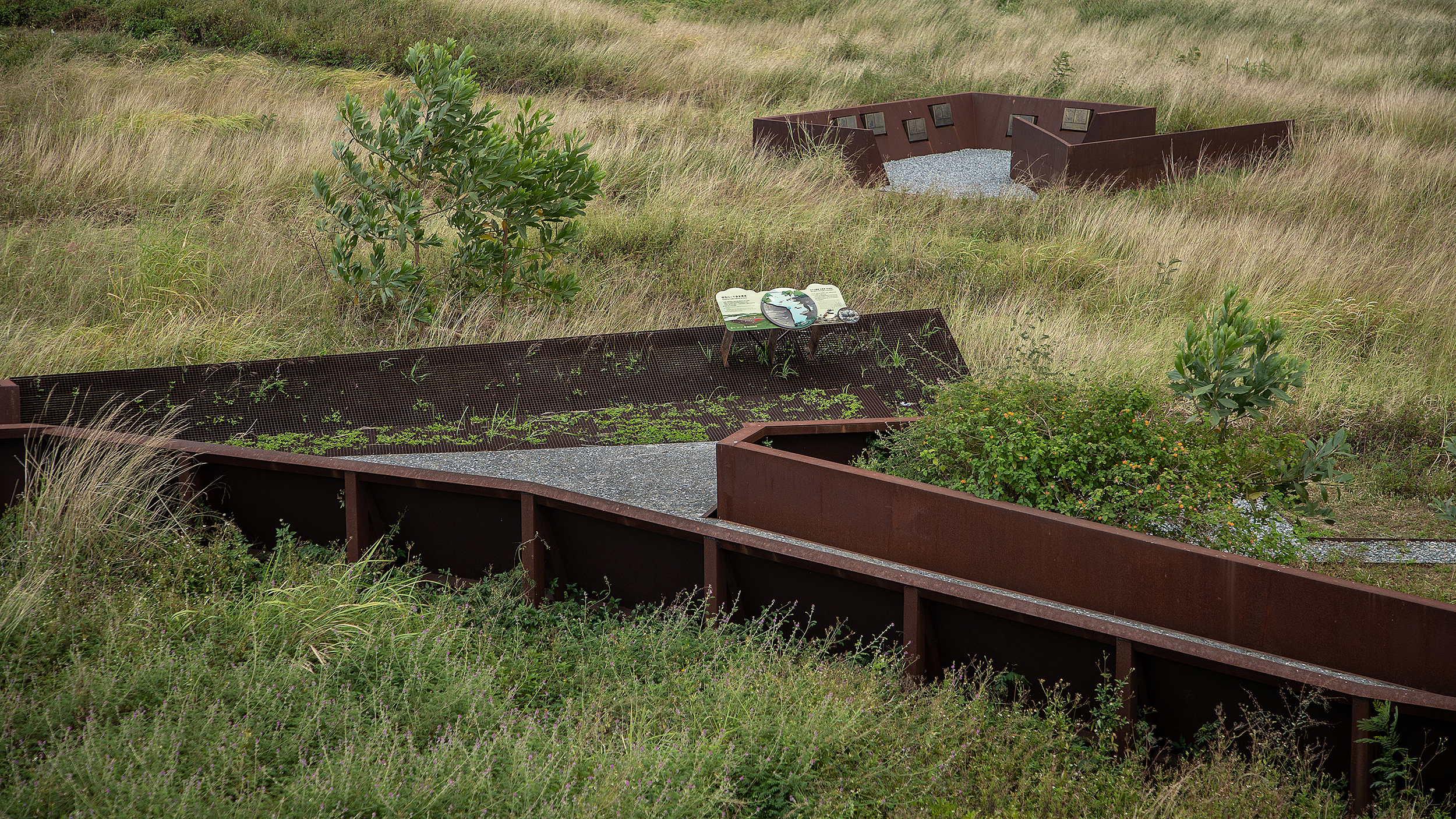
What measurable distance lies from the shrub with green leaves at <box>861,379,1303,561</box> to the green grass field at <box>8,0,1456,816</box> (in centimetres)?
96

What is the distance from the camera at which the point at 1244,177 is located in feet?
39.2

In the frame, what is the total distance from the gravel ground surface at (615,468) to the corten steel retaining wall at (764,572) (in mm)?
547

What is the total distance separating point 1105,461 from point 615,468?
258 cm

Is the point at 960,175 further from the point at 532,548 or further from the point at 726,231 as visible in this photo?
the point at 532,548

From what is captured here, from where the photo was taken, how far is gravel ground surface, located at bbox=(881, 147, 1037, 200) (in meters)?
12.1

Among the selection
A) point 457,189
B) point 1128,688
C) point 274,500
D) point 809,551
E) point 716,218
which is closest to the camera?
point 1128,688

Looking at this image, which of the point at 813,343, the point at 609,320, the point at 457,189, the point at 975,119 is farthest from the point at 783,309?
the point at 975,119

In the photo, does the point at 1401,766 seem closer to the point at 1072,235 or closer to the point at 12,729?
the point at 12,729

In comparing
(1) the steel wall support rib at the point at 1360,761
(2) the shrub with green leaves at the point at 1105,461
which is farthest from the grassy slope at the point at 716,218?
(1) the steel wall support rib at the point at 1360,761

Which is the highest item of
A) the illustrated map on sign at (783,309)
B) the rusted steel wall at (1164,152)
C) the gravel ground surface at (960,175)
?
the rusted steel wall at (1164,152)

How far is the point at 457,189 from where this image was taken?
728 cm

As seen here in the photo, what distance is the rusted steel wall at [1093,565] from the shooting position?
349 cm

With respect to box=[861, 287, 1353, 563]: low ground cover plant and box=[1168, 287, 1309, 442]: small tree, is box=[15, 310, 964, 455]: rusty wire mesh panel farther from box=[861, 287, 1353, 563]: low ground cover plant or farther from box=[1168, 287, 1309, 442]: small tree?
box=[1168, 287, 1309, 442]: small tree

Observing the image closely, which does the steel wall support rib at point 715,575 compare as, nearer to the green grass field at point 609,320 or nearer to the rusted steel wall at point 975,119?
the green grass field at point 609,320
